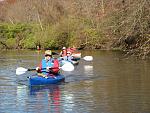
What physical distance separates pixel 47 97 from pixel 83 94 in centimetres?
142

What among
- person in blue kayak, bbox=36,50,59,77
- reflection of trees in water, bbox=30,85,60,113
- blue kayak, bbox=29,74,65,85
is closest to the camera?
reflection of trees in water, bbox=30,85,60,113

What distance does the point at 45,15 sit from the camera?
57812mm

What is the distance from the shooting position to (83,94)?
1772cm

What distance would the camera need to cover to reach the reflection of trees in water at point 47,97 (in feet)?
49.3

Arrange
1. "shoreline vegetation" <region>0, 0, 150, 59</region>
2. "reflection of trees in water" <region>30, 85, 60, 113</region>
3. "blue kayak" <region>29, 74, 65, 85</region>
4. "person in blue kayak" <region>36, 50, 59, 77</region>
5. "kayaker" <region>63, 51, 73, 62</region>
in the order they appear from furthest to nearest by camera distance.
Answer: "shoreline vegetation" <region>0, 0, 150, 59</region> → "kayaker" <region>63, 51, 73, 62</region> → "person in blue kayak" <region>36, 50, 59, 77</region> → "blue kayak" <region>29, 74, 65, 85</region> → "reflection of trees in water" <region>30, 85, 60, 113</region>

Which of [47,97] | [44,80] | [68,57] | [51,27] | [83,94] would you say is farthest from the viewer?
[51,27]

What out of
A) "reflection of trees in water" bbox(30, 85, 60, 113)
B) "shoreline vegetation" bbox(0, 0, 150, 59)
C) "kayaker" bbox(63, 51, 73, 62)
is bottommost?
"reflection of trees in water" bbox(30, 85, 60, 113)

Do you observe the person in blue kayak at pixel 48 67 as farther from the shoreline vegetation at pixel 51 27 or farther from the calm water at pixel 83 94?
the shoreline vegetation at pixel 51 27

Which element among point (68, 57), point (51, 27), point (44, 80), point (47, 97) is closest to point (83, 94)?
point (47, 97)

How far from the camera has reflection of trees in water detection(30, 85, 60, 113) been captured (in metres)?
15.0

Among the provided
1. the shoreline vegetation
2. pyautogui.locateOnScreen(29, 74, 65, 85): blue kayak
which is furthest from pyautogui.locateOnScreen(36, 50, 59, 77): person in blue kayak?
the shoreline vegetation

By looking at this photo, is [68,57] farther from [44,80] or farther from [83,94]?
[83,94]

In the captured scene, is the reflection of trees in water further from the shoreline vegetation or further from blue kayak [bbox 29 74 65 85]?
the shoreline vegetation

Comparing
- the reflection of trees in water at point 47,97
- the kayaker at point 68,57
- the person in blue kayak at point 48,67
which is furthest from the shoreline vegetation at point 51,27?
the reflection of trees in water at point 47,97
